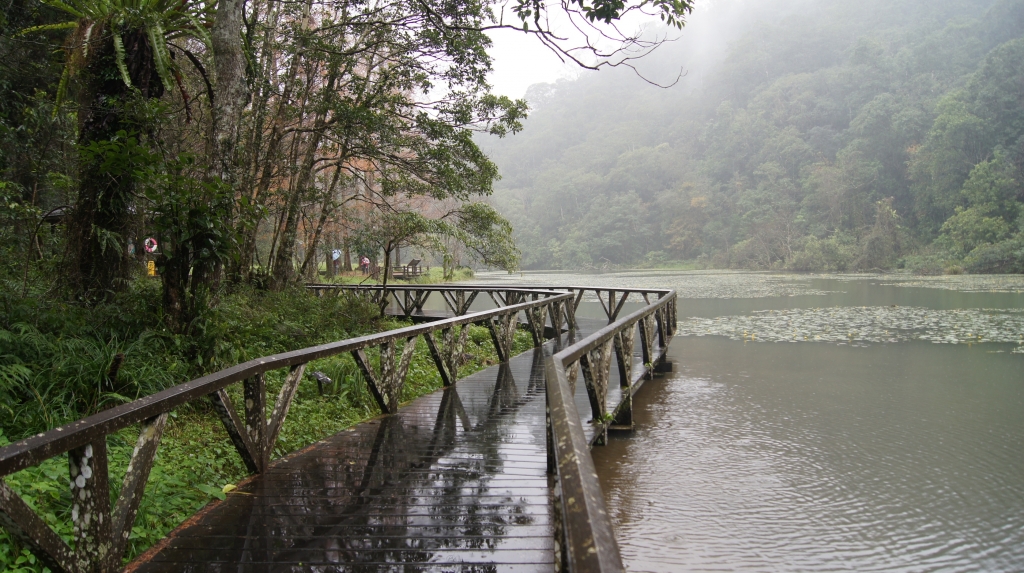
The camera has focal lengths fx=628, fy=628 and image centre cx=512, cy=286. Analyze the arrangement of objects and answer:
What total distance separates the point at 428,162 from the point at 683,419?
624 cm

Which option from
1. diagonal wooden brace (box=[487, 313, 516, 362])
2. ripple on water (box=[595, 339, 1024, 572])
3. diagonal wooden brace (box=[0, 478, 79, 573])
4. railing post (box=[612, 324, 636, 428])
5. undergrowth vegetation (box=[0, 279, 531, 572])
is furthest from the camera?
diagonal wooden brace (box=[487, 313, 516, 362])

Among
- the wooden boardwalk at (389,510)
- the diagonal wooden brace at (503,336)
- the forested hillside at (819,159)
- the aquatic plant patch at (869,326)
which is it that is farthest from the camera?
the forested hillside at (819,159)

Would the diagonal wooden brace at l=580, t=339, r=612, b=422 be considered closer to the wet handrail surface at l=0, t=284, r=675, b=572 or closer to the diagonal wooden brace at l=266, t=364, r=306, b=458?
the wet handrail surface at l=0, t=284, r=675, b=572

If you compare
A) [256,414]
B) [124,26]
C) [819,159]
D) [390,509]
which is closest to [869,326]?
Answer: [390,509]

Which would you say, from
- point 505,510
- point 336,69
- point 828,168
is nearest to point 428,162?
point 336,69

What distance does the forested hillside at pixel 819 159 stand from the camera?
45.1 meters

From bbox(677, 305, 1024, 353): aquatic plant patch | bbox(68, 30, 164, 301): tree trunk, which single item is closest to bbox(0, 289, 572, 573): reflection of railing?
bbox(68, 30, 164, 301): tree trunk

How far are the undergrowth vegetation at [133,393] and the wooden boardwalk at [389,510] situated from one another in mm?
467

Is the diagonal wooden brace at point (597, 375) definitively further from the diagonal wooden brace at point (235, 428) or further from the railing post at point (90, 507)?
the railing post at point (90, 507)

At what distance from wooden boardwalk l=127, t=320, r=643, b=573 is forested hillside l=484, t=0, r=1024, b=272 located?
41351mm

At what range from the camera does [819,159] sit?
62719 millimetres

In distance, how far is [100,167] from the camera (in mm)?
4863

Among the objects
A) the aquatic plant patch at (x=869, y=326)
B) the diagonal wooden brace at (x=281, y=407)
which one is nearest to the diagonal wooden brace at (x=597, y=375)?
the diagonal wooden brace at (x=281, y=407)

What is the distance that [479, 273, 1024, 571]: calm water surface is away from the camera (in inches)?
178
